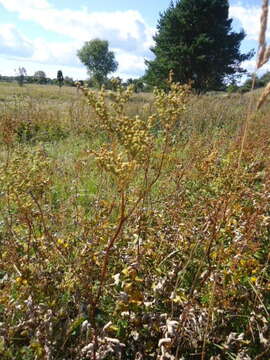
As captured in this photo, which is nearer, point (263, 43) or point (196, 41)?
point (263, 43)

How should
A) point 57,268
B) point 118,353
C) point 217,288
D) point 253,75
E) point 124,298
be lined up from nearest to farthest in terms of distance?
point 253,75 < point 118,353 < point 124,298 < point 217,288 < point 57,268

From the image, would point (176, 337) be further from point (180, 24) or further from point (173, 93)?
point (180, 24)

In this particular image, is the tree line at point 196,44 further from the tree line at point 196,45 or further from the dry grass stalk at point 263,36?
the dry grass stalk at point 263,36

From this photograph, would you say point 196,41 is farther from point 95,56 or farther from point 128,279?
point 95,56

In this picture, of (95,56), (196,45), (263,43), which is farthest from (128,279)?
(95,56)

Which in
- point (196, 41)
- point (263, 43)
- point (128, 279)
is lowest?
point (128, 279)

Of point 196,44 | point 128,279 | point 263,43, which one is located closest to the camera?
point 263,43

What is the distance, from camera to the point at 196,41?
2469 centimetres

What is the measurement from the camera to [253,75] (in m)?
1.19

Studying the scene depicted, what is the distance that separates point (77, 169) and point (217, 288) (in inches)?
92.8

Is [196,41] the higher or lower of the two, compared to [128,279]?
higher

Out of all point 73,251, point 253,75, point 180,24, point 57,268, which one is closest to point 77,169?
point 73,251

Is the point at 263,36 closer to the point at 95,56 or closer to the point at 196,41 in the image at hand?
the point at 196,41

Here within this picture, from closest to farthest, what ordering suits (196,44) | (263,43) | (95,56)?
(263,43) < (196,44) < (95,56)
